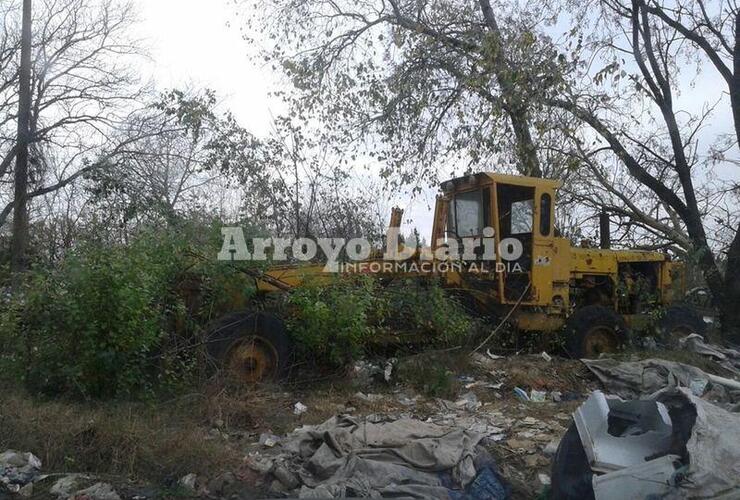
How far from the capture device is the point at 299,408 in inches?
265

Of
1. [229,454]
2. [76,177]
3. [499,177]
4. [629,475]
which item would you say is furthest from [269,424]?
[76,177]

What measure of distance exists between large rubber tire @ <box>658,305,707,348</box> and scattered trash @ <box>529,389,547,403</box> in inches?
158

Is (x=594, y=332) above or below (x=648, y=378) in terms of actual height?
above

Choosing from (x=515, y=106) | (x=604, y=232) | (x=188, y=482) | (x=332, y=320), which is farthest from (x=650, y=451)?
(x=604, y=232)

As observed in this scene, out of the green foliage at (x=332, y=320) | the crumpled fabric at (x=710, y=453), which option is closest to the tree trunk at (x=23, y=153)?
the green foliage at (x=332, y=320)

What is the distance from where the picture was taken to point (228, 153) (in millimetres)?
13961

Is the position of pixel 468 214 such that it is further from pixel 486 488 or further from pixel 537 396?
pixel 486 488

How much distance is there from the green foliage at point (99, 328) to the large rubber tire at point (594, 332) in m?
5.24

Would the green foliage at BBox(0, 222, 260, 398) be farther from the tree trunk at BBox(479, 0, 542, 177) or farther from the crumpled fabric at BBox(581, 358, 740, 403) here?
the tree trunk at BBox(479, 0, 542, 177)

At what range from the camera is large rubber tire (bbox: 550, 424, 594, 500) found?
3861 millimetres

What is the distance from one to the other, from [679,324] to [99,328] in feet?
29.5

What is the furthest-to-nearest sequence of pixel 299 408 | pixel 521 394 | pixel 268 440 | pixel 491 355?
pixel 491 355, pixel 521 394, pixel 299 408, pixel 268 440

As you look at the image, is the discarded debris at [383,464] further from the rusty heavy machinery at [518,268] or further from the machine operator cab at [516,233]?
the machine operator cab at [516,233]

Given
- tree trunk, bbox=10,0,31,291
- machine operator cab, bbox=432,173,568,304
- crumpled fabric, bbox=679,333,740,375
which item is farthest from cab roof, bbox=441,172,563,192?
tree trunk, bbox=10,0,31,291
